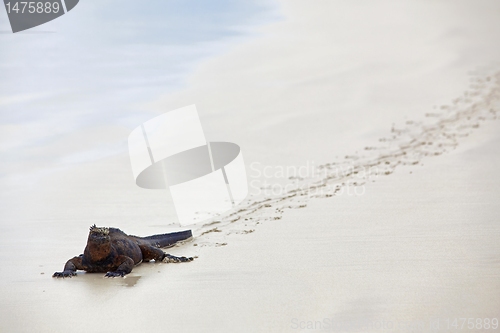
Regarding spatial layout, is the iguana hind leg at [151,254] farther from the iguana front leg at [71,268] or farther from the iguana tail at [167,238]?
the iguana front leg at [71,268]

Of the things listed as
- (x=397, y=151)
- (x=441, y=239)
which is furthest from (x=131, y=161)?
(x=441, y=239)

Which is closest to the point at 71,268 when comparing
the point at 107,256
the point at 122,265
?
the point at 107,256

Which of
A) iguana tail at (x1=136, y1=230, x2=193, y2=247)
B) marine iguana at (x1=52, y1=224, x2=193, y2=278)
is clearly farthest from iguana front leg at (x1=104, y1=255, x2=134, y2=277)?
iguana tail at (x1=136, y1=230, x2=193, y2=247)

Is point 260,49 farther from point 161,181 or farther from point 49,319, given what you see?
point 49,319

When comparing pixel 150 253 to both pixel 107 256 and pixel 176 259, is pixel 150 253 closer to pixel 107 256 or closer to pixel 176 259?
pixel 176 259

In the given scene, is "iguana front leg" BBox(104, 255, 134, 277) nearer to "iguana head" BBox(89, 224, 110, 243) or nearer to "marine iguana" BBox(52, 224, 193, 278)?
"marine iguana" BBox(52, 224, 193, 278)

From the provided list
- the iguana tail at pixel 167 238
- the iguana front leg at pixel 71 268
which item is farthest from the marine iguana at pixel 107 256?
the iguana tail at pixel 167 238
